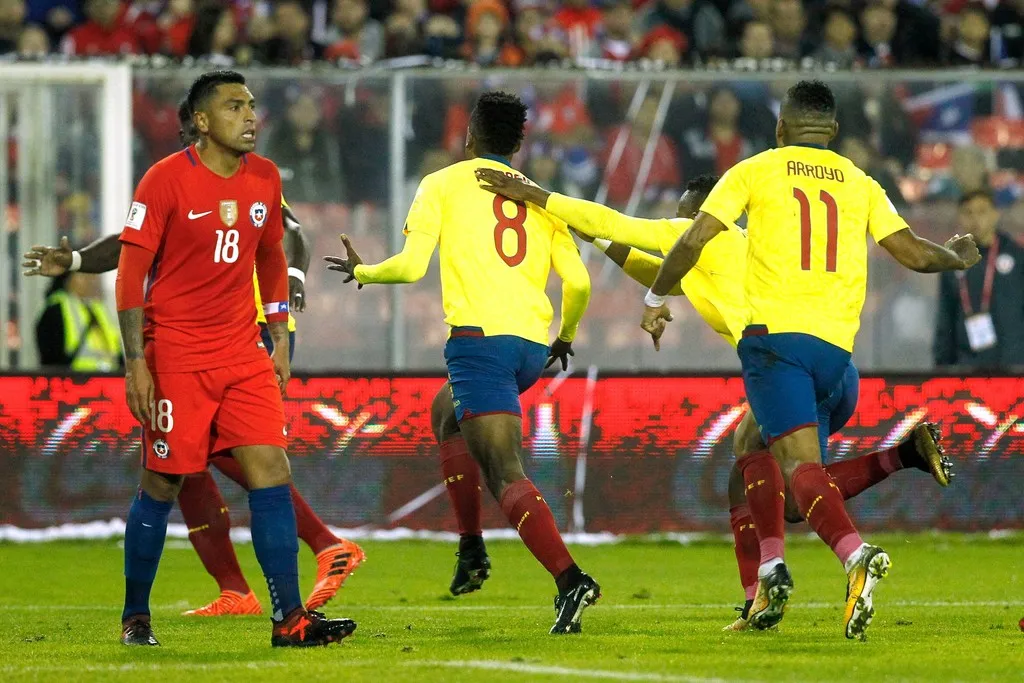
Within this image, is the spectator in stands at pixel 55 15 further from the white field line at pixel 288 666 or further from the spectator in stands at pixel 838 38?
the white field line at pixel 288 666

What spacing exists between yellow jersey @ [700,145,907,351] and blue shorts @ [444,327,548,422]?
1.08 metres

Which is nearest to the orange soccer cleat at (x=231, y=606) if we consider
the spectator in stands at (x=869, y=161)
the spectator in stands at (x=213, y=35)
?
the spectator in stands at (x=869, y=161)

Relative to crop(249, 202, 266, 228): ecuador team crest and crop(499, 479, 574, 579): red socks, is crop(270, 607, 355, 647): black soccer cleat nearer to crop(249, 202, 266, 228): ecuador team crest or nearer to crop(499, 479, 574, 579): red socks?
crop(499, 479, 574, 579): red socks

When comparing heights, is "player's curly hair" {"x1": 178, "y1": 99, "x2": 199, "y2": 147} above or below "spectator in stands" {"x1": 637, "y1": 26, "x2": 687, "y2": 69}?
below

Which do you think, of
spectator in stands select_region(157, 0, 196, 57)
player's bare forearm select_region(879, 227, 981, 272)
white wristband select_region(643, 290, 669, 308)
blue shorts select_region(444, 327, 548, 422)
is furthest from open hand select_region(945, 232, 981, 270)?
spectator in stands select_region(157, 0, 196, 57)

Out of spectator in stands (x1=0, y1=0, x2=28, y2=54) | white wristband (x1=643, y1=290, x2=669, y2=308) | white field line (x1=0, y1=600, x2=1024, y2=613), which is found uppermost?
spectator in stands (x1=0, y1=0, x2=28, y2=54)

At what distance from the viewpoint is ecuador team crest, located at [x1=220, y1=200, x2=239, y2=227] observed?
6.85m

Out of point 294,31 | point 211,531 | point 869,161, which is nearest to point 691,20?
point 869,161

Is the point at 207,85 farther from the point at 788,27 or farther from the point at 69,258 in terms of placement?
the point at 788,27

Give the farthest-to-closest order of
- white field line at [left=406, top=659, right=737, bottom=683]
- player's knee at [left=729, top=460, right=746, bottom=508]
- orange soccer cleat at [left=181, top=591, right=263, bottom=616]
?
orange soccer cleat at [left=181, top=591, right=263, bottom=616] < player's knee at [left=729, top=460, right=746, bottom=508] < white field line at [left=406, top=659, right=737, bottom=683]

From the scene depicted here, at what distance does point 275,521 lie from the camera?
269 inches

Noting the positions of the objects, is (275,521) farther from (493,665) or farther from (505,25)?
(505,25)

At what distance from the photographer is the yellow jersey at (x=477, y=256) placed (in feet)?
25.0

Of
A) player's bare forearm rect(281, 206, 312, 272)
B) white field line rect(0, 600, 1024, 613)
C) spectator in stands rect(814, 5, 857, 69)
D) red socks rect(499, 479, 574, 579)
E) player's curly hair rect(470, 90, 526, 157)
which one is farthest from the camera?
spectator in stands rect(814, 5, 857, 69)
